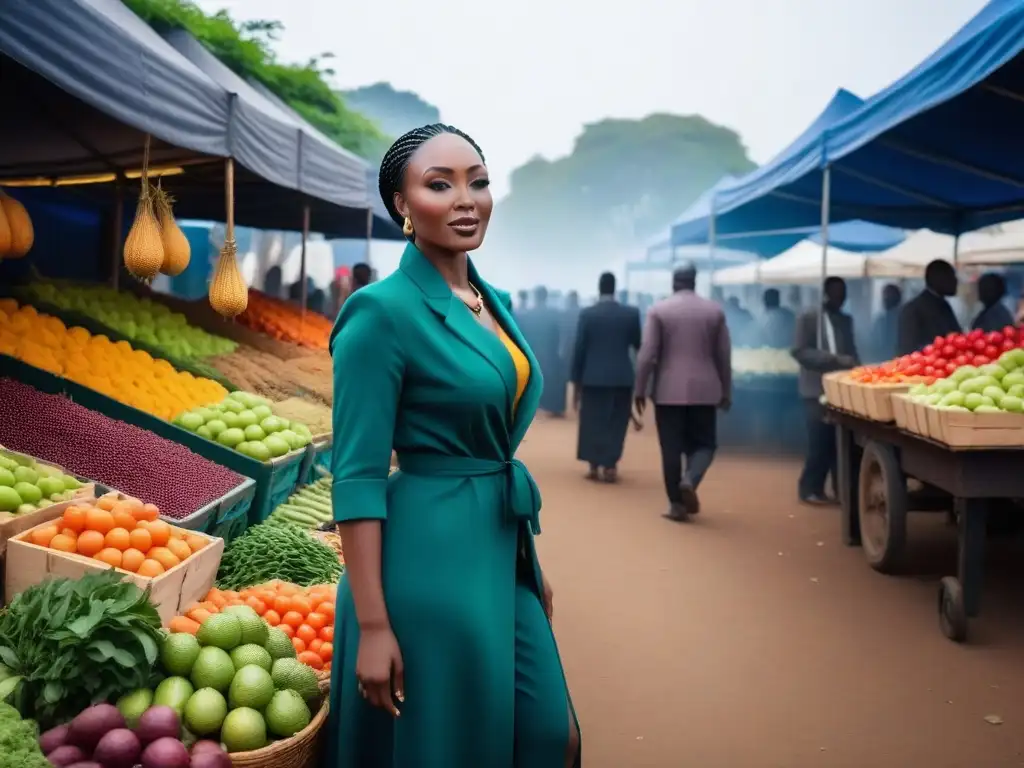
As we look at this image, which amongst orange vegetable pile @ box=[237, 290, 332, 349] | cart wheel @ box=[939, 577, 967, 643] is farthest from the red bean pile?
orange vegetable pile @ box=[237, 290, 332, 349]

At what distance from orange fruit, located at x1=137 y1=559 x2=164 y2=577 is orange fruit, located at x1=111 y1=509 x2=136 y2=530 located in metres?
0.23

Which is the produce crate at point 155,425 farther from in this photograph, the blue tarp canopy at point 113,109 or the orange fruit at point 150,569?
the orange fruit at point 150,569

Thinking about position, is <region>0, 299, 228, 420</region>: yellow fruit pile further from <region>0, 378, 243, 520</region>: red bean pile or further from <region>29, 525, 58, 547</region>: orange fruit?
<region>29, 525, 58, 547</region>: orange fruit

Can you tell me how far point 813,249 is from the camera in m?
21.8

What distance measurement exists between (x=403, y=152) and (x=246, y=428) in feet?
12.7

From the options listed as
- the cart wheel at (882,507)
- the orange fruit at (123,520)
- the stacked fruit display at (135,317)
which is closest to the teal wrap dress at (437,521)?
the orange fruit at (123,520)

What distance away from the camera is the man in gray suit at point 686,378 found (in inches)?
337

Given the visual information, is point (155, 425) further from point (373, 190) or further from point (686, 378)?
point (373, 190)

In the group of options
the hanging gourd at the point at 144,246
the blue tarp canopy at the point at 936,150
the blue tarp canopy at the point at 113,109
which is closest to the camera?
the blue tarp canopy at the point at 113,109

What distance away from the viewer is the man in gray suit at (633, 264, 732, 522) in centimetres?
855

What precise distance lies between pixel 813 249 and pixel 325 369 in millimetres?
15495

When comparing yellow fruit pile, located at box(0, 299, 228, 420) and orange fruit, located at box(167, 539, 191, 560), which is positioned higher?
yellow fruit pile, located at box(0, 299, 228, 420)

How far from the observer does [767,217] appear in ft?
50.1

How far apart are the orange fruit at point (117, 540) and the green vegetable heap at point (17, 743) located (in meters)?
0.97
